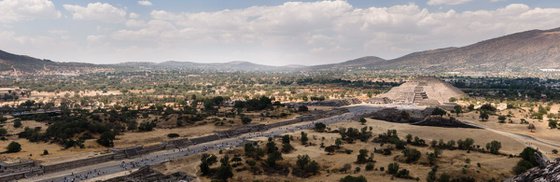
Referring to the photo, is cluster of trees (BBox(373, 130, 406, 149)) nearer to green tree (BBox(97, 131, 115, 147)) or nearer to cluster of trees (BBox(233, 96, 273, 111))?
green tree (BBox(97, 131, 115, 147))

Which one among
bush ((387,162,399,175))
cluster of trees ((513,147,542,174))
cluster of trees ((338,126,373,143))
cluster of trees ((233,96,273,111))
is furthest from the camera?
cluster of trees ((233,96,273,111))

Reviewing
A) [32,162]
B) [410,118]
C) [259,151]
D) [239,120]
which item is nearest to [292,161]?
[259,151]

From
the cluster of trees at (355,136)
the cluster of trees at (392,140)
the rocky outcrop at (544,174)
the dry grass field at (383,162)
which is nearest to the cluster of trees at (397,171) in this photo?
the dry grass field at (383,162)

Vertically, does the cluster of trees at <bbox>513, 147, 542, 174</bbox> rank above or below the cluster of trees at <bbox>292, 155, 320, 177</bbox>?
above

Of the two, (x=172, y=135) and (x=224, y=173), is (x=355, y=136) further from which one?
(x=224, y=173)

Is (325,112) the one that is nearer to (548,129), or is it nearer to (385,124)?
(385,124)

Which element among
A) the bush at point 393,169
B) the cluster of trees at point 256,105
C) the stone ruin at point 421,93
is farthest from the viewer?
the stone ruin at point 421,93

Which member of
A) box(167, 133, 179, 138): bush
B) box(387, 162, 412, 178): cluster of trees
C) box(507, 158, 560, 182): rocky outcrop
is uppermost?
box(507, 158, 560, 182): rocky outcrop

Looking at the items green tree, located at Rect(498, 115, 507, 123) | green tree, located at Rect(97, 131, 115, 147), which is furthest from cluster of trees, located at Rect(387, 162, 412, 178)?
green tree, located at Rect(498, 115, 507, 123)

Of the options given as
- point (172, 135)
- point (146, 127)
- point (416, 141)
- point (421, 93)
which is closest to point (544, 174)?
point (416, 141)

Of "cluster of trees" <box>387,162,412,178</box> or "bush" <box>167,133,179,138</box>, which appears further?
"bush" <box>167,133,179,138</box>

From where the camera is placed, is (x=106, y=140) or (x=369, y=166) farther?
(x=106, y=140)

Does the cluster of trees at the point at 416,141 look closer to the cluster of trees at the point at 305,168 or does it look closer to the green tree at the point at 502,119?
the cluster of trees at the point at 305,168
